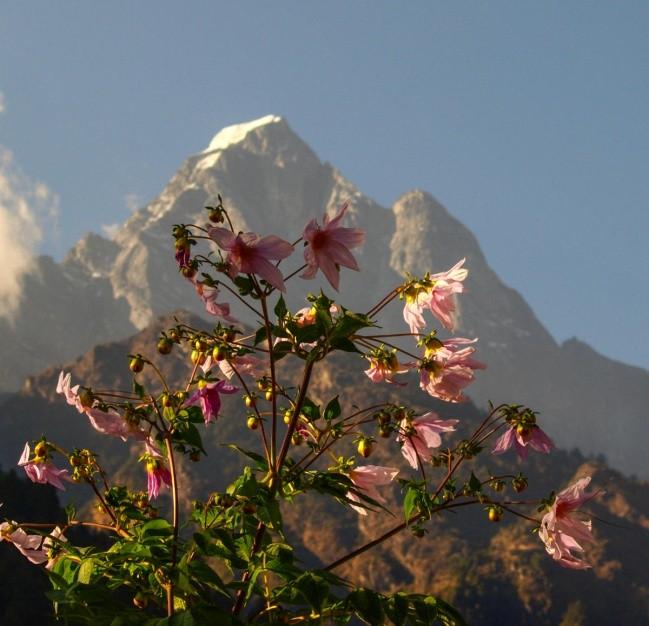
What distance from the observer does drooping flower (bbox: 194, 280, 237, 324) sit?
9.50 feet

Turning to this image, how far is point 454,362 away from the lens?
3.07 metres

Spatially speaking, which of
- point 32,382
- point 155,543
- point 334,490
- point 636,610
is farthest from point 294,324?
point 32,382

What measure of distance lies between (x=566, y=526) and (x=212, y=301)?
4.82 feet

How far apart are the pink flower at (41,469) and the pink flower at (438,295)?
1.42 meters

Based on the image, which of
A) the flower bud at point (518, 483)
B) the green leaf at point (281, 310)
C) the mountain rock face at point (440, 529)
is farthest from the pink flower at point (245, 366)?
the mountain rock face at point (440, 529)

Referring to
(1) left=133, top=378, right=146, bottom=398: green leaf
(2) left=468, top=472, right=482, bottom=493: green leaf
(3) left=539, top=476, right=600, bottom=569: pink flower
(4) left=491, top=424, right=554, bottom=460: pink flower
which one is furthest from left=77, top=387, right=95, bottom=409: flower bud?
(3) left=539, top=476, right=600, bottom=569: pink flower

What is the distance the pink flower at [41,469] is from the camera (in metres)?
3.14

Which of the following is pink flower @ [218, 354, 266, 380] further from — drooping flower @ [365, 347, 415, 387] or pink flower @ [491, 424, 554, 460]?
pink flower @ [491, 424, 554, 460]

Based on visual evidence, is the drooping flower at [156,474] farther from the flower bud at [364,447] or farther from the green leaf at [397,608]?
the green leaf at [397,608]

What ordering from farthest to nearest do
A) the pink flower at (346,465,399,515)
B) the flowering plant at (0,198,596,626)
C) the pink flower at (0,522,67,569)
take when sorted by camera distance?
the pink flower at (346,465,399,515)
the pink flower at (0,522,67,569)
the flowering plant at (0,198,596,626)

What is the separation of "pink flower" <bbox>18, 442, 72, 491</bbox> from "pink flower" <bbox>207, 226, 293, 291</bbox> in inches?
43.1

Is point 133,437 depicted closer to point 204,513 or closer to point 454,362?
point 204,513

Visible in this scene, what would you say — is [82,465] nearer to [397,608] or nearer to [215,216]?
[215,216]

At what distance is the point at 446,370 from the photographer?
3.06m
